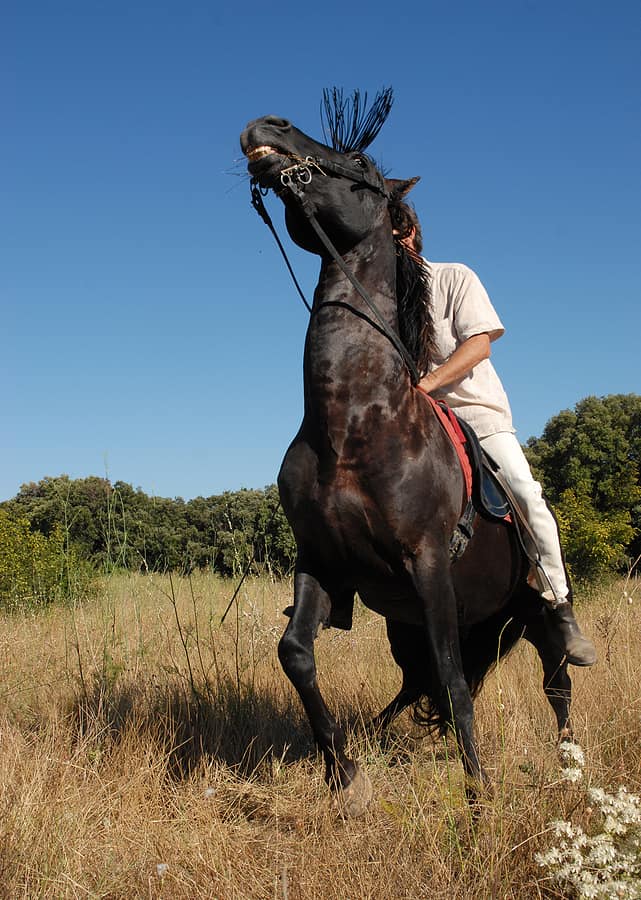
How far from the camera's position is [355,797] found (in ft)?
10.7

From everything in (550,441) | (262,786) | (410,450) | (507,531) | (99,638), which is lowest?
(262,786)

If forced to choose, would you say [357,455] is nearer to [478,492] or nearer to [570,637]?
[478,492]

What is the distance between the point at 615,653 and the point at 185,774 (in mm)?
3198

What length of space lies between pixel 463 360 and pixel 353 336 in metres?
0.84

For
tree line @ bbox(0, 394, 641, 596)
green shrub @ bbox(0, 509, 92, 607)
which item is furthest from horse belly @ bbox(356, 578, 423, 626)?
green shrub @ bbox(0, 509, 92, 607)

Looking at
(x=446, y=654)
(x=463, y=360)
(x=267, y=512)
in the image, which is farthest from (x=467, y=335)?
(x=267, y=512)

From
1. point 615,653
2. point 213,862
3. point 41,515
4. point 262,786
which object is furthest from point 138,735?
point 41,515

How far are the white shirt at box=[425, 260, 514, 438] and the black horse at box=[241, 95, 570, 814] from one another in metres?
0.48

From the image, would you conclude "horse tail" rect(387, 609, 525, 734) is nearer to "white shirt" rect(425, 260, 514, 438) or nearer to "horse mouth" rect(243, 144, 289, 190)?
"white shirt" rect(425, 260, 514, 438)

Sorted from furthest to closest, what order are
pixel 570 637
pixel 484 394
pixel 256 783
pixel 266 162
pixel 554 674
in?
pixel 554 674, pixel 570 637, pixel 484 394, pixel 256 783, pixel 266 162

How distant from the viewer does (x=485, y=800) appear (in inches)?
117

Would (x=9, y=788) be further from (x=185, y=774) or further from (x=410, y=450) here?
(x=410, y=450)

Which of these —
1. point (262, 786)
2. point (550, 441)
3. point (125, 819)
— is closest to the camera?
point (125, 819)

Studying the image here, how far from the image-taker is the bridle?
3256 mm
